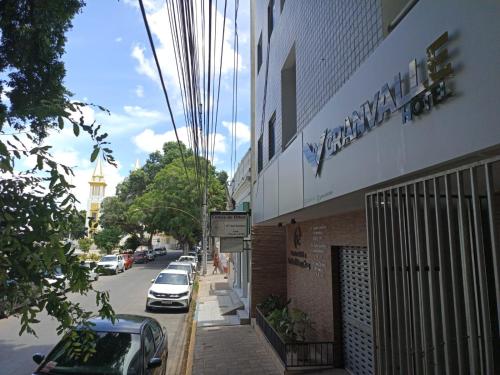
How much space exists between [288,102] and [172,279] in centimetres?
1034

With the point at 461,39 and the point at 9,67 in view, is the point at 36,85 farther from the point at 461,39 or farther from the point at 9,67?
the point at 461,39

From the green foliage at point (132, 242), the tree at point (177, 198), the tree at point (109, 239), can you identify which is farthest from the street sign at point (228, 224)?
the green foliage at point (132, 242)

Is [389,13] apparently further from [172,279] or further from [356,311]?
[172,279]

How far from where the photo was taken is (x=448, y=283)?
2947 millimetres

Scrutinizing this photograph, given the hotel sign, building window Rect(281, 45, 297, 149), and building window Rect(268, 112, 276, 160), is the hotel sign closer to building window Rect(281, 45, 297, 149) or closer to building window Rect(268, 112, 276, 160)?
building window Rect(281, 45, 297, 149)

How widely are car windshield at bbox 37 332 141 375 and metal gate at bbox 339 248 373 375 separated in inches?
138

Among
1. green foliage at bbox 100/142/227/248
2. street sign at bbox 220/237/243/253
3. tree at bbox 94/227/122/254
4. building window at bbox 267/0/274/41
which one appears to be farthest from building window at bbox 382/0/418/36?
tree at bbox 94/227/122/254

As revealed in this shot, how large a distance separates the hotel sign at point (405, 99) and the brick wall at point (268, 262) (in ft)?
26.9

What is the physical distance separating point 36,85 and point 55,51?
31.1 inches

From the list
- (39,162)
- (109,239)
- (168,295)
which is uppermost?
(109,239)

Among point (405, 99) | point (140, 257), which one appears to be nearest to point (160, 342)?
point (405, 99)

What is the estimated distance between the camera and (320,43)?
6238 millimetres

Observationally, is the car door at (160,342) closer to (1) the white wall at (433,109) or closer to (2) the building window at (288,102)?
(1) the white wall at (433,109)

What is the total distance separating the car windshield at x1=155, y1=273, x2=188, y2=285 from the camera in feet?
54.5
